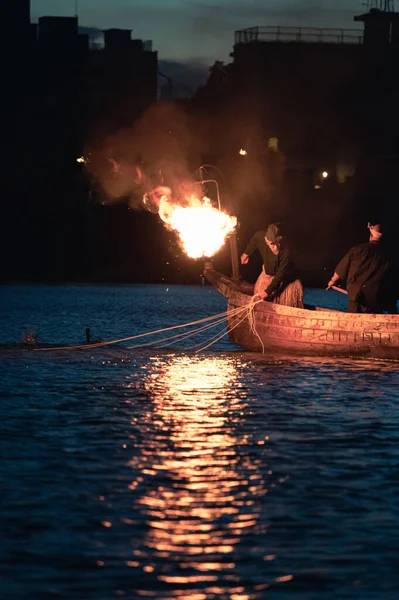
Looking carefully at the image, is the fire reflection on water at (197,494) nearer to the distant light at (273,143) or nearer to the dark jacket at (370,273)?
the dark jacket at (370,273)

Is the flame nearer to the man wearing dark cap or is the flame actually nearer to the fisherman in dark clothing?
the man wearing dark cap

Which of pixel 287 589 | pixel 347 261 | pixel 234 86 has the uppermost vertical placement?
pixel 234 86

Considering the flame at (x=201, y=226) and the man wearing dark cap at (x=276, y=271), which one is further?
the flame at (x=201, y=226)

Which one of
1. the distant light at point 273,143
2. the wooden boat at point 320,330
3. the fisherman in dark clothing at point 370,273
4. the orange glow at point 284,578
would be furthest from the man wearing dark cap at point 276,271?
the distant light at point 273,143

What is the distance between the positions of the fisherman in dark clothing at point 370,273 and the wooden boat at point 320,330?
582 mm

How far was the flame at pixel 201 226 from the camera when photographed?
83.1 ft

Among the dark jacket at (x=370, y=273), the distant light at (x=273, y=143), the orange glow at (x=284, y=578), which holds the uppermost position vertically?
the distant light at (x=273, y=143)

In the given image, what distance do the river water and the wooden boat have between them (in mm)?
520

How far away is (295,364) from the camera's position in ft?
77.2

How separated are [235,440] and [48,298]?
1659 inches

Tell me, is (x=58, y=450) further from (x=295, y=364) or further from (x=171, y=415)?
(x=295, y=364)

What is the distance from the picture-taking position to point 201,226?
25359mm

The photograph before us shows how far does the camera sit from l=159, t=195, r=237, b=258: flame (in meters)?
25.3

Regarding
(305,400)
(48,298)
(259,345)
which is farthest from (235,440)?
(48,298)
